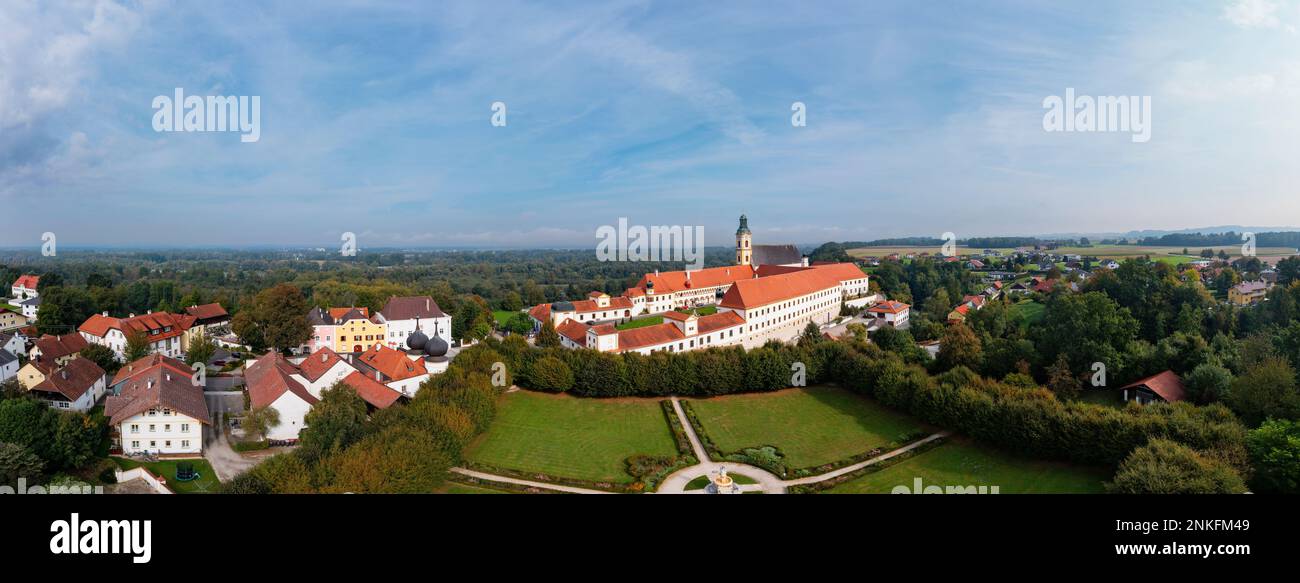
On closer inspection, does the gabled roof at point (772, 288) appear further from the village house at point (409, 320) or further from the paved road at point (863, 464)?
the village house at point (409, 320)

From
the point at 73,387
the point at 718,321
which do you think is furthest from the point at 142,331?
the point at 718,321

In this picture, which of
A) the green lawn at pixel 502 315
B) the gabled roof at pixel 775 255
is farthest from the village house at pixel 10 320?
the gabled roof at pixel 775 255

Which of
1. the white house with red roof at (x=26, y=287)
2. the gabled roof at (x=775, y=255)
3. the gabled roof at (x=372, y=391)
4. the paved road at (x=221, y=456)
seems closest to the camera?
the paved road at (x=221, y=456)

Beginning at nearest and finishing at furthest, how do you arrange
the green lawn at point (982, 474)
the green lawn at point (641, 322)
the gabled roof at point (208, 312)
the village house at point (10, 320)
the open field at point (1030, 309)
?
the green lawn at point (982, 474), the green lawn at point (641, 322), the open field at point (1030, 309), the village house at point (10, 320), the gabled roof at point (208, 312)

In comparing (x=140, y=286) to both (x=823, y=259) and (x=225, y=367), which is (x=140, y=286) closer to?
(x=225, y=367)

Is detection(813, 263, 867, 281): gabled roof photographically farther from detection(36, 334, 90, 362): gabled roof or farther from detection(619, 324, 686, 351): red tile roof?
detection(36, 334, 90, 362): gabled roof

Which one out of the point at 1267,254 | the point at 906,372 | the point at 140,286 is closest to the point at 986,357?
the point at 906,372
